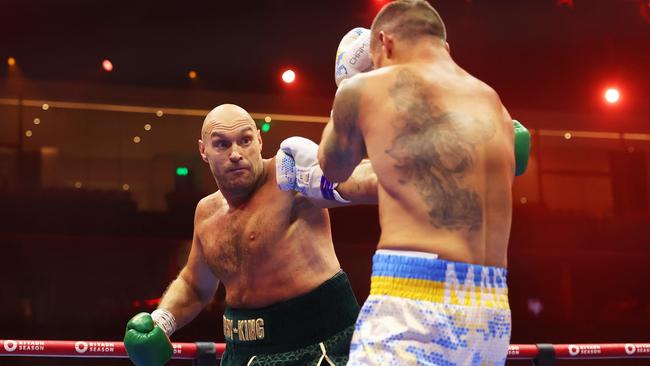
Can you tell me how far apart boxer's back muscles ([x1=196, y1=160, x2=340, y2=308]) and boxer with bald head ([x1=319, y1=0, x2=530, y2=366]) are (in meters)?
0.83

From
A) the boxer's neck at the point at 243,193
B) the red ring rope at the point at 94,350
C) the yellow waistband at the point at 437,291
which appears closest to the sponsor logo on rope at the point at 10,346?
the red ring rope at the point at 94,350

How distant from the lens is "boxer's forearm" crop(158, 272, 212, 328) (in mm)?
2961

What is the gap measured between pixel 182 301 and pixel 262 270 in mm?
452

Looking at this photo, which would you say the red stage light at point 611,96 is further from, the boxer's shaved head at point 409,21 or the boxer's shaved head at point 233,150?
the boxer's shaved head at point 409,21

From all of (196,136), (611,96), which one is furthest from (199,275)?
(611,96)

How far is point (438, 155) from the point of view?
69.8 inches

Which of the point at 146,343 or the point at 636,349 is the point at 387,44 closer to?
the point at 146,343

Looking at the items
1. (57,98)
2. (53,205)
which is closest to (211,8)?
(57,98)

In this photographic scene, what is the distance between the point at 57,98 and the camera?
7.68 metres

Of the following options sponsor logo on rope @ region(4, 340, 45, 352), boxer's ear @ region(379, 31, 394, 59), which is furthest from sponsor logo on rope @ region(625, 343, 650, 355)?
sponsor logo on rope @ region(4, 340, 45, 352)

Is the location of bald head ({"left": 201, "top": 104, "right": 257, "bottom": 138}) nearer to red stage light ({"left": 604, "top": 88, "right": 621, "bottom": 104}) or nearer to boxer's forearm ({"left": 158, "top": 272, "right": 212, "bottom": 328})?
boxer's forearm ({"left": 158, "top": 272, "right": 212, "bottom": 328})

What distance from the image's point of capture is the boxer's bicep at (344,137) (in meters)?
1.88

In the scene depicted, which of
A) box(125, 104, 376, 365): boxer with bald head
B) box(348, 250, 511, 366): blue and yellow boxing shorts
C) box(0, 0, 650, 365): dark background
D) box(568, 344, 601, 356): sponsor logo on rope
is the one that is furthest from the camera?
box(0, 0, 650, 365): dark background

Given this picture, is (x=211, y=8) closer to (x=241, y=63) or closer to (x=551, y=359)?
(x=241, y=63)
